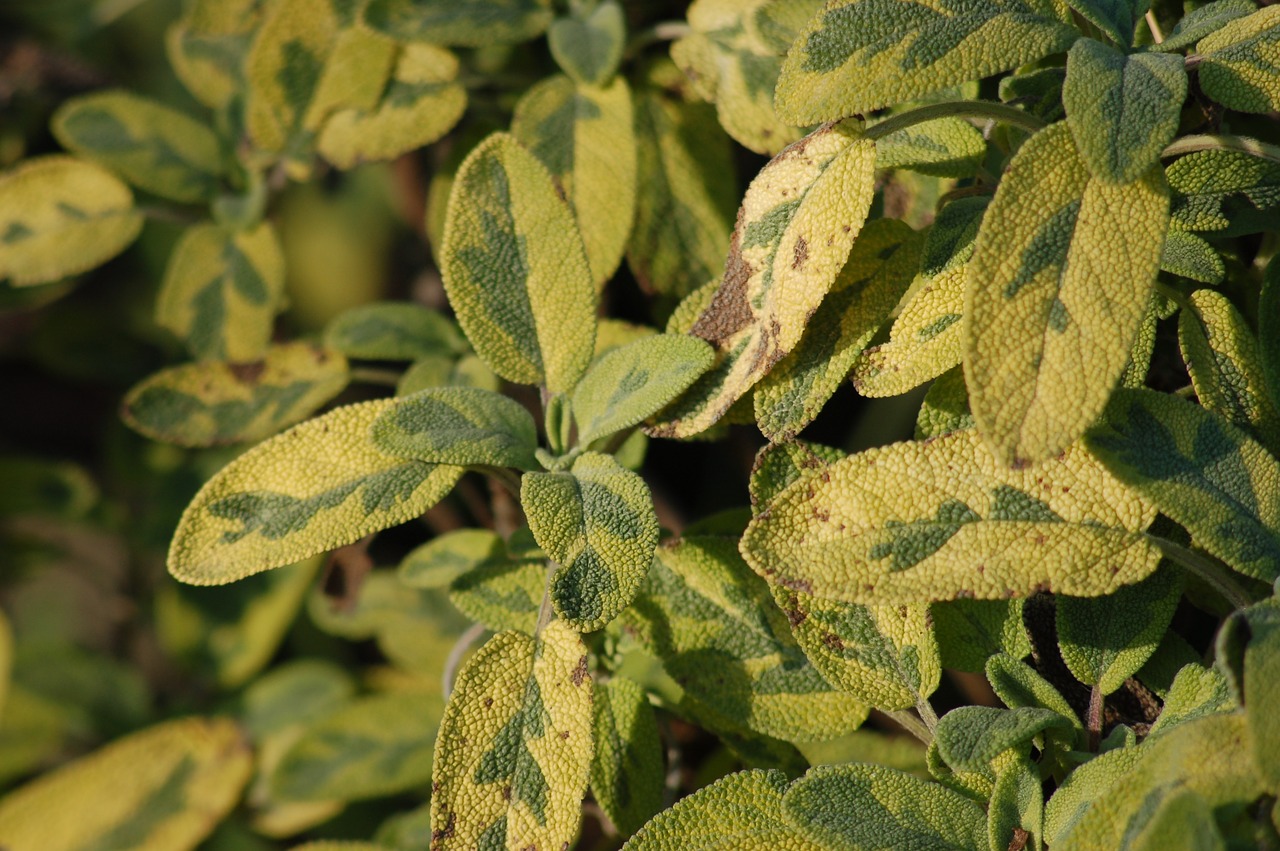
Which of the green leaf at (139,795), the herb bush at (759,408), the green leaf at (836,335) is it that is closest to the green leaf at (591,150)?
the herb bush at (759,408)

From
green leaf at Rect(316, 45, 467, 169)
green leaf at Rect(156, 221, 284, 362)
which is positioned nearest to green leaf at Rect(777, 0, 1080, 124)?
green leaf at Rect(316, 45, 467, 169)

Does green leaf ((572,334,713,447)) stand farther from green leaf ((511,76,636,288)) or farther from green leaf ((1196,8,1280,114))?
green leaf ((1196,8,1280,114))

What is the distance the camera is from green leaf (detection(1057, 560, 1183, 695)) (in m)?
0.62

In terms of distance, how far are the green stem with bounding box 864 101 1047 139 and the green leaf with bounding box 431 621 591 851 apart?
1.06 feet

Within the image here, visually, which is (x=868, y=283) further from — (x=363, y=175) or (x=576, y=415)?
(x=363, y=175)

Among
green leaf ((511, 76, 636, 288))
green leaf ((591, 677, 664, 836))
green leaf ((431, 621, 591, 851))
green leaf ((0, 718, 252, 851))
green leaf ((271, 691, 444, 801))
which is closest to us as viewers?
green leaf ((431, 621, 591, 851))

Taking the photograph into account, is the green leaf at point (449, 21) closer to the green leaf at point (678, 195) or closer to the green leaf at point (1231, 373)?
the green leaf at point (678, 195)

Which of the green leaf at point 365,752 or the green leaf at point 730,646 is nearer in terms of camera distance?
the green leaf at point 730,646

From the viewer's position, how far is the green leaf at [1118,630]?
2.03 ft

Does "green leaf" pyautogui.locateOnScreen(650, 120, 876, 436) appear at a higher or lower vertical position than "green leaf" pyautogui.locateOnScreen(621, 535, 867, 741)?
higher

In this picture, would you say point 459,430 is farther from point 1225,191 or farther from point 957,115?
point 1225,191

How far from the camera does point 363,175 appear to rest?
1693 mm

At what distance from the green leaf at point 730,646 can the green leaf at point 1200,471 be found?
0.75 feet

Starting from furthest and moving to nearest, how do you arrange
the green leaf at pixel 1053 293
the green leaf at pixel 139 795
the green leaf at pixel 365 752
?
the green leaf at pixel 139 795
the green leaf at pixel 365 752
the green leaf at pixel 1053 293
